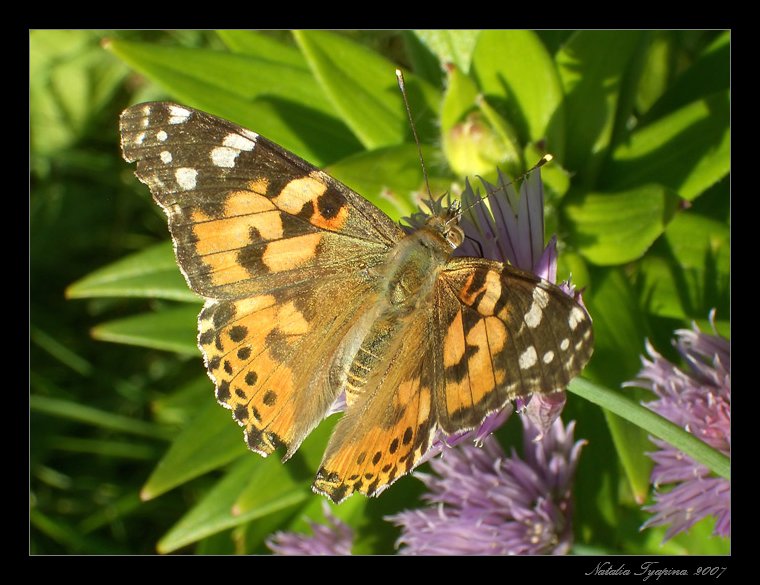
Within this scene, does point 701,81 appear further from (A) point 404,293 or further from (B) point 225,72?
(B) point 225,72

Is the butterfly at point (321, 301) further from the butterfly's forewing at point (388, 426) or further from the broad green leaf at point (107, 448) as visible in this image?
the broad green leaf at point (107, 448)

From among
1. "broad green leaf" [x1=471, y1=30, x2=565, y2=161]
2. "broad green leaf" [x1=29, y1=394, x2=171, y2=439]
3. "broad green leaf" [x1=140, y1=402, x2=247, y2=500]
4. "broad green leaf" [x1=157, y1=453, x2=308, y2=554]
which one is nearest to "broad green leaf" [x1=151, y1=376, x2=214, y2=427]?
"broad green leaf" [x1=29, y1=394, x2=171, y2=439]

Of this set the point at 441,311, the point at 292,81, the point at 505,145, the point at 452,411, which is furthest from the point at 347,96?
the point at 452,411

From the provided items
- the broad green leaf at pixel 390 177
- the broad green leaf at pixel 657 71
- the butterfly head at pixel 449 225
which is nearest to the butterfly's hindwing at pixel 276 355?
the butterfly head at pixel 449 225

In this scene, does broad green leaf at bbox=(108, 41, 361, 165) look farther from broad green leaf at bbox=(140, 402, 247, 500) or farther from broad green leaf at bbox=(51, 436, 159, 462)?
broad green leaf at bbox=(51, 436, 159, 462)

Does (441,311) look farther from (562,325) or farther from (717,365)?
(717,365)

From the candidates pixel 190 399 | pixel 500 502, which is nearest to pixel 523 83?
→ pixel 500 502
